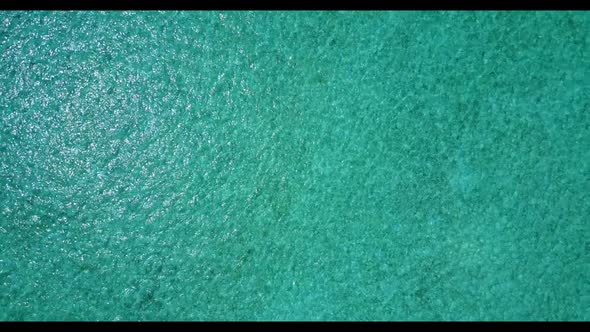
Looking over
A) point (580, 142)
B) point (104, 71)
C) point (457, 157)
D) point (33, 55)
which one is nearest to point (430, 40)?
point (457, 157)

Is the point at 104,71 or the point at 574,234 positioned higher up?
the point at 104,71

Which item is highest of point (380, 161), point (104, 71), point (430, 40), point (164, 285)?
point (430, 40)

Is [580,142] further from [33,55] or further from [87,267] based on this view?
[33,55]

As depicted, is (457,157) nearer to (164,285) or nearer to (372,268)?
(372,268)

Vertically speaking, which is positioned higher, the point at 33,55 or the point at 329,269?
the point at 33,55

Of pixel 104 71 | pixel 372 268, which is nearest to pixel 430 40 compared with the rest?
pixel 372 268
